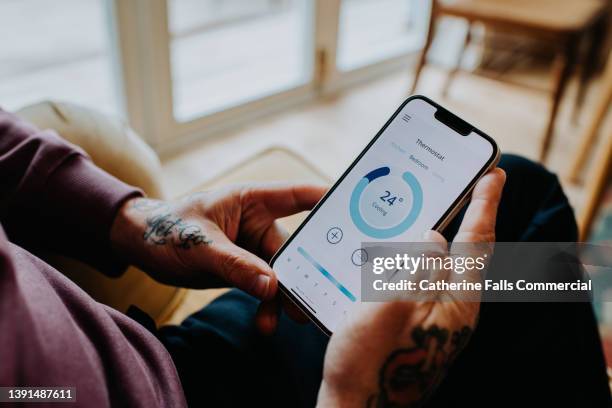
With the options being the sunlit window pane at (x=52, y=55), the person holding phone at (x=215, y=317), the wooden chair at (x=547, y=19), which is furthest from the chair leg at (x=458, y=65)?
the person holding phone at (x=215, y=317)

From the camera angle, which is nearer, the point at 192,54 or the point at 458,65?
the point at 458,65

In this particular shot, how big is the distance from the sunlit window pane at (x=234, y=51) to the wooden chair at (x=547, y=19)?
53cm

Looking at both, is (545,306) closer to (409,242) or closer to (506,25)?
(409,242)

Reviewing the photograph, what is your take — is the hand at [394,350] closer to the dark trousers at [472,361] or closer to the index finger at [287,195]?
the dark trousers at [472,361]

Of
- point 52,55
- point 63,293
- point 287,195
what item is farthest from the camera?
point 52,55

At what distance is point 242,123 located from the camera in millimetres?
1972

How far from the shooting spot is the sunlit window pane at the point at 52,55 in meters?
2.01

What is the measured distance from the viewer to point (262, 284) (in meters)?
0.60

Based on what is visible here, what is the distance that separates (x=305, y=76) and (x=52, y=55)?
3.54ft

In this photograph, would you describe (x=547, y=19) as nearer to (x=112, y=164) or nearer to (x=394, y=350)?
(x=112, y=164)

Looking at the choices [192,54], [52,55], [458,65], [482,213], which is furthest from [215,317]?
[52,55]

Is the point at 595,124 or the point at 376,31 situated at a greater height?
the point at 376,31

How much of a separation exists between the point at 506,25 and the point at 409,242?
1392 mm

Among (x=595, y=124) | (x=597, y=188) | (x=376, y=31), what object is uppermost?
(x=376, y=31)
